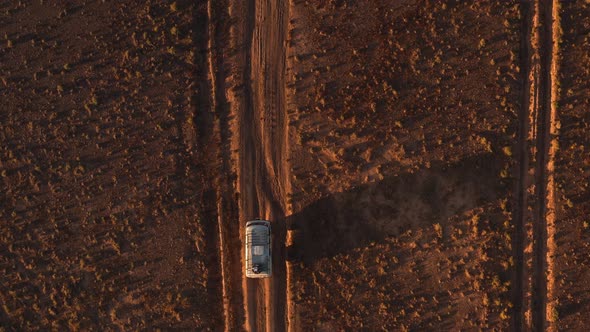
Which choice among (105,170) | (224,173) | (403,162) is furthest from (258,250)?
(105,170)

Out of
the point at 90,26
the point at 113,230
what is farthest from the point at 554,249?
the point at 90,26

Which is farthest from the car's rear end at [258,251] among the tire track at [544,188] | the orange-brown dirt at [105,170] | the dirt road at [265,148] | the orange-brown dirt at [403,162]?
the tire track at [544,188]

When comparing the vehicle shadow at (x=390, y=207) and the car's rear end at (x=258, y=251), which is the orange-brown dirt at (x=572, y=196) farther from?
the car's rear end at (x=258, y=251)

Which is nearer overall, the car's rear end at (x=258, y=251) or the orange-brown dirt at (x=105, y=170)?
the car's rear end at (x=258, y=251)

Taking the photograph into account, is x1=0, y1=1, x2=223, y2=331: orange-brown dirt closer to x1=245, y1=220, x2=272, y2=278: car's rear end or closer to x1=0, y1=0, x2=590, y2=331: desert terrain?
x1=0, y1=0, x2=590, y2=331: desert terrain

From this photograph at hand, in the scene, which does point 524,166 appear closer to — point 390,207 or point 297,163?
point 390,207

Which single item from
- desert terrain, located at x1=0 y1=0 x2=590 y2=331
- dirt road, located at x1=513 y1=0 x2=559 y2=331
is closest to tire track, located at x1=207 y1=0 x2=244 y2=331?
desert terrain, located at x1=0 y1=0 x2=590 y2=331
